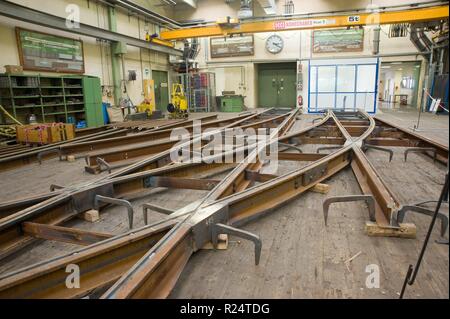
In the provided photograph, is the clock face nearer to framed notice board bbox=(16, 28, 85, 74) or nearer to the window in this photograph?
the window

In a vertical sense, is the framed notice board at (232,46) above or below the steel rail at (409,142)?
above

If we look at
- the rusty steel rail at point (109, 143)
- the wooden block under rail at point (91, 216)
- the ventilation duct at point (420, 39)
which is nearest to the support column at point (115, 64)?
the rusty steel rail at point (109, 143)

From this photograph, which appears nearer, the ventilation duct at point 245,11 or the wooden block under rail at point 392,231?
the wooden block under rail at point 392,231

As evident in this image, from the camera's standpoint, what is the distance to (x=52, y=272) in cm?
140

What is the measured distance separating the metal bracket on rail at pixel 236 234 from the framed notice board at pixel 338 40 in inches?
589

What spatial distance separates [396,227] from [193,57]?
50.6 feet

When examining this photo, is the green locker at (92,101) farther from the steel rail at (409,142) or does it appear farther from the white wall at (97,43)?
the steel rail at (409,142)

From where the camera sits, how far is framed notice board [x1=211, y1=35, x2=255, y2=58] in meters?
15.8

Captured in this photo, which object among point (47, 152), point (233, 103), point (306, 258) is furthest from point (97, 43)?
point (306, 258)

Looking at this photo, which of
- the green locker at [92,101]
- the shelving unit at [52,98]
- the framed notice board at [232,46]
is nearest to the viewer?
the shelving unit at [52,98]

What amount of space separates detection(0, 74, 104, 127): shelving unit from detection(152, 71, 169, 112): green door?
17.3 feet

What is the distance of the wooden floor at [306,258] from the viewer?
1527mm
